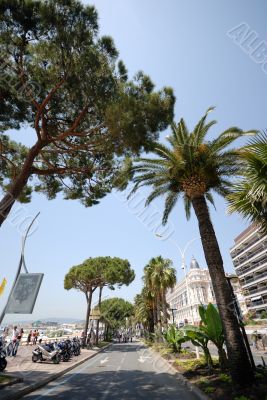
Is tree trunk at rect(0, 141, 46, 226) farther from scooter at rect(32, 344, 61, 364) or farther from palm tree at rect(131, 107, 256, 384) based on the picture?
scooter at rect(32, 344, 61, 364)

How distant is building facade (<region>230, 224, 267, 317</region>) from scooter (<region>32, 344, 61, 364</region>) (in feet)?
147

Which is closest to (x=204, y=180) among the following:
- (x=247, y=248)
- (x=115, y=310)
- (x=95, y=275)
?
(x=95, y=275)

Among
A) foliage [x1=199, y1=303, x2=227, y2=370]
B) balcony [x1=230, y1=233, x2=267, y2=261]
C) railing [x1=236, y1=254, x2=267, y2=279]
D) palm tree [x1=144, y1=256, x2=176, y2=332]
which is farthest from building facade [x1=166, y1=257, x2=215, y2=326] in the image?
foliage [x1=199, y1=303, x2=227, y2=370]

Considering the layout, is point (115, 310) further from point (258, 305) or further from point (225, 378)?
point (225, 378)

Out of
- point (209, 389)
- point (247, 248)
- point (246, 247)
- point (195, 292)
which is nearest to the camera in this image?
point (209, 389)

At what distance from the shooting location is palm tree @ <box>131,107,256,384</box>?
849 centimetres

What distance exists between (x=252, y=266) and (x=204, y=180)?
60.2 meters

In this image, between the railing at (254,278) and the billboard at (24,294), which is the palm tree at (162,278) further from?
the railing at (254,278)

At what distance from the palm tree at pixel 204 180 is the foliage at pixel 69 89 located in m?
1.31

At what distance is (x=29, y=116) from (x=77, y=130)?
76.3 inches

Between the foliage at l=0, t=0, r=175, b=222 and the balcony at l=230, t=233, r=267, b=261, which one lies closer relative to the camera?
the foliage at l=0, t=0, r=175, b=222

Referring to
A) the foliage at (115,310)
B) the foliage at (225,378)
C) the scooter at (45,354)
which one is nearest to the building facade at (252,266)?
the foliage at (115,310)

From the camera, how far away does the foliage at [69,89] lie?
9.13m

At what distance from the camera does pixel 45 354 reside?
17.2 meters
